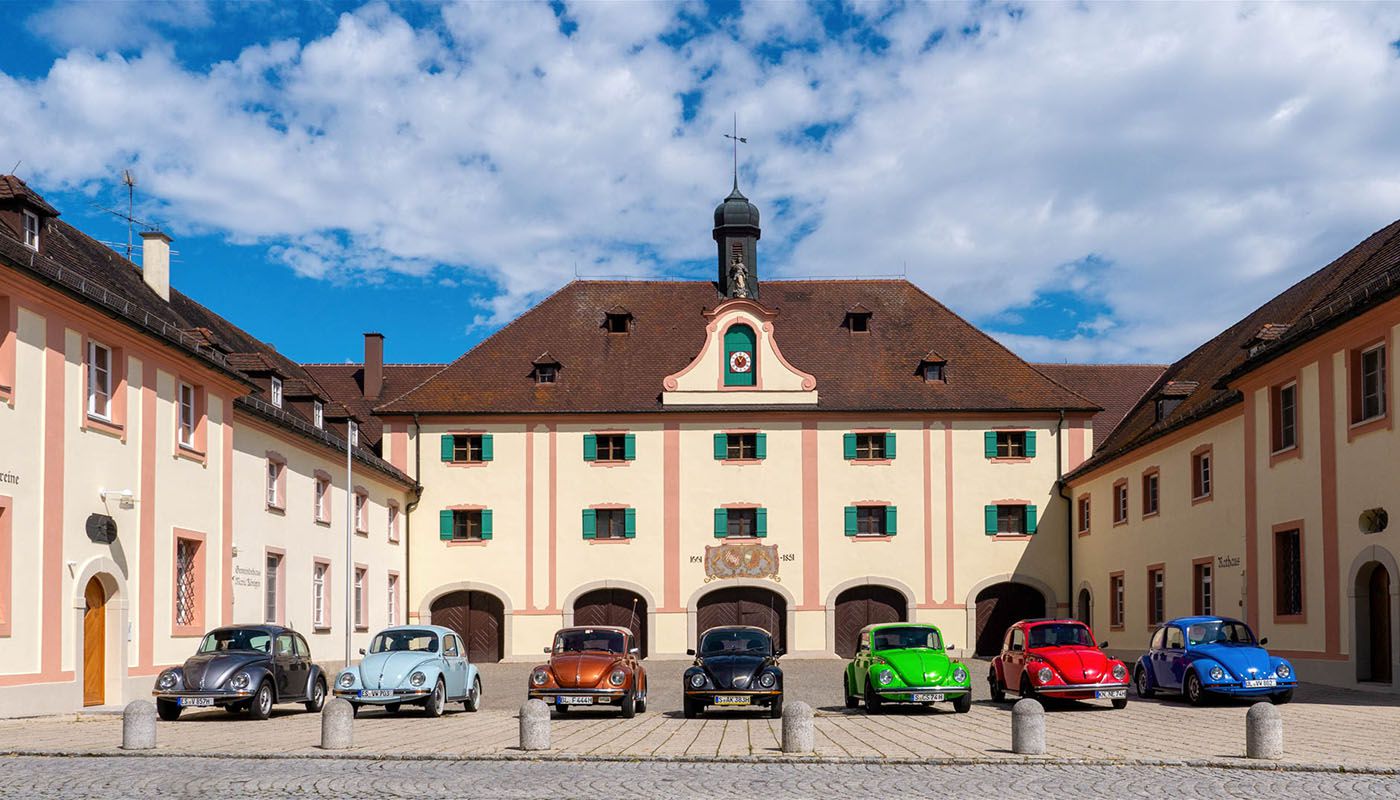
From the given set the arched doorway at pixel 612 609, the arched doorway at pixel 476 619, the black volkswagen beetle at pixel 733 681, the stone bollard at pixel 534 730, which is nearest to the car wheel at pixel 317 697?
the black volkswagen beetle at pixel 733 681

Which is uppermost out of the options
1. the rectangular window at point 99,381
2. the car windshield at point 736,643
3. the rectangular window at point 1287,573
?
the rectangular window at point 99,381

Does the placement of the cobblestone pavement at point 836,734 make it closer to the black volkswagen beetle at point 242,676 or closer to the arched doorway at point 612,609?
the black volkswagen beetle at point 242,676

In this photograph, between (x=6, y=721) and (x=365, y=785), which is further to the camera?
(x=6, y=721)

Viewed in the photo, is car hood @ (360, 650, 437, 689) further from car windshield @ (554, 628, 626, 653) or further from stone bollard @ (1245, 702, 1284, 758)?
stone bollard @ (1245, 702, 1284, 758)

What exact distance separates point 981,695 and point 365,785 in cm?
1752

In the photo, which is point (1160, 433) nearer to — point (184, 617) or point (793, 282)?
point (793, 282)

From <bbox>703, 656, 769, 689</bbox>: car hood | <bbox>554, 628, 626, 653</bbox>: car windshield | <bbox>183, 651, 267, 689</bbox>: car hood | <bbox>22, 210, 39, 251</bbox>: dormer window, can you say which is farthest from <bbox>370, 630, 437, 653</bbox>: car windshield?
<bbox>22, 210, 39, 251</bbox>: dormer window

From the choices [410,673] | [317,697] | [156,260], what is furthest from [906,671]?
[156,260]

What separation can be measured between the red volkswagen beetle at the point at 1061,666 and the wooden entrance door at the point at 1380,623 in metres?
5.26

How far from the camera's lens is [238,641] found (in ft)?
76.1

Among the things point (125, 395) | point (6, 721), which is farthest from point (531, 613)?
point (6, 721)

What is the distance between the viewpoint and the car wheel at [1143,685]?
25.6 meters

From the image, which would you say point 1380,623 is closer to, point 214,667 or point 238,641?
point 238,641

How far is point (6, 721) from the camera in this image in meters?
21.0
